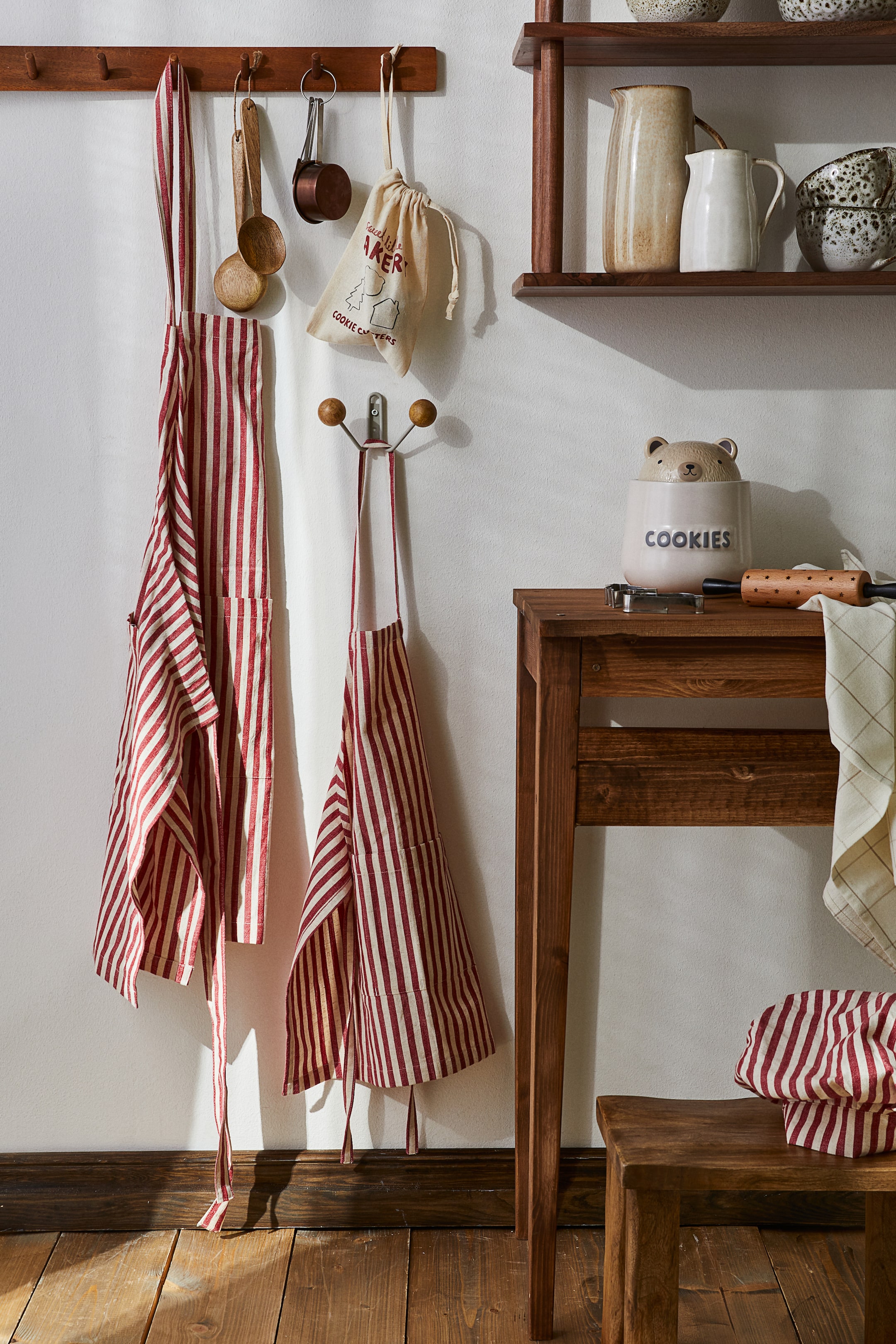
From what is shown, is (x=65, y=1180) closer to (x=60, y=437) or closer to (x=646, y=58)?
(x=60, y=437)

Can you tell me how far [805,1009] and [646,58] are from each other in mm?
1142

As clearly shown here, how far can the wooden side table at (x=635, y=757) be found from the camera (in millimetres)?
1189

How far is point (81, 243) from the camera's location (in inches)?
57.1

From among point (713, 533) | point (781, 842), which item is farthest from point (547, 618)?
point (781, 842)

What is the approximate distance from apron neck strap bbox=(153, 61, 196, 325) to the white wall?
0.04 metres

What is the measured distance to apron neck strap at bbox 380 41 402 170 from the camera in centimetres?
139

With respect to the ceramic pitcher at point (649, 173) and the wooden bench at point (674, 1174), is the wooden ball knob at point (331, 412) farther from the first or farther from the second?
the wooden bench at point (674, 1174)

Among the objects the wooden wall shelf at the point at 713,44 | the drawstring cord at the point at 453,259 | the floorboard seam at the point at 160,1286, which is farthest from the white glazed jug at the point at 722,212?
the floorboard seam at the point at 160,1286

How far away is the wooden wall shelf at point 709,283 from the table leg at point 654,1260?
3.22 feet

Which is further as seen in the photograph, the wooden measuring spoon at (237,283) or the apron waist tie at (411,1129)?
the apron waist tie at (411,1129)

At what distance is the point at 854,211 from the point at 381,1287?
1485mm

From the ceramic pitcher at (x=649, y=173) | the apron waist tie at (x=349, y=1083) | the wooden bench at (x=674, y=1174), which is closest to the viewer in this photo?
the wooden bench at (x=674, y=1174)

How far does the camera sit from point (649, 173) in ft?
4.36

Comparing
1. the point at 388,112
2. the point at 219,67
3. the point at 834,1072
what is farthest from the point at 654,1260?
the point at 219,67
